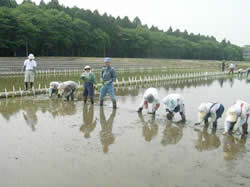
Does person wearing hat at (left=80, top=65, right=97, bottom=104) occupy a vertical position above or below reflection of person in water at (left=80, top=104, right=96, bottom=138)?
above

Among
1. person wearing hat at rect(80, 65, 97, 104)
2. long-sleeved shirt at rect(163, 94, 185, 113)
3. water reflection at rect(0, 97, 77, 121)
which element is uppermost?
person wearing hat at rect(80, 65, 97, 104)

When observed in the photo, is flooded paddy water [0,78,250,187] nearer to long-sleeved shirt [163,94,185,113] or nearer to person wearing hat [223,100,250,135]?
person wearing hat [223,100,250,135]

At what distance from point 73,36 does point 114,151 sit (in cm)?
5035

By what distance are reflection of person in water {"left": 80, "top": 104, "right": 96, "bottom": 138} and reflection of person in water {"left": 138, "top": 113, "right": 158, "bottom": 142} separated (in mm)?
1536

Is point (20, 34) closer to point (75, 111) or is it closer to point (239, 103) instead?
point (75, 111)

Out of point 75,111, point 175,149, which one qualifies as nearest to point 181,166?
point 175,149

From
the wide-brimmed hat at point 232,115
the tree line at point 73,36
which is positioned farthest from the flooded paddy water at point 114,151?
the tree line at point 73,36

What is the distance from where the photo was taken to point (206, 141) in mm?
7383

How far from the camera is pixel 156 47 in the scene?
8131 cm

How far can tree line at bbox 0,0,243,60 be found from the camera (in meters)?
44.4

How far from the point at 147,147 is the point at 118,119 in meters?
2.94

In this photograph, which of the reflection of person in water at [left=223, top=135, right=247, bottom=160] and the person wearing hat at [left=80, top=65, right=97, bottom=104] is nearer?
the reflection of person in water at [left=223, top=135, right=247, bottom=160]

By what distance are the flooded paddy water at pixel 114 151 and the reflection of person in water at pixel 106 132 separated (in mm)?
23

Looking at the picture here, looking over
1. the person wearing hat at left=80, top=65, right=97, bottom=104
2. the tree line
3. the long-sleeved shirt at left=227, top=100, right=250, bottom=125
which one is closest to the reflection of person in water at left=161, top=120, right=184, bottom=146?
the long-sleeved shirt at left=227, top=100, right=250, bottom=125
